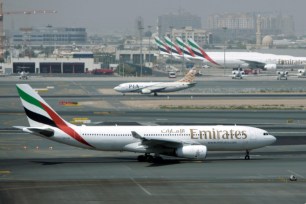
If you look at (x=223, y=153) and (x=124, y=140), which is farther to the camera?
(x=223, y=153)

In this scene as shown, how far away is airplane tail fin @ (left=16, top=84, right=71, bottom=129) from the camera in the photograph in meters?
73.6

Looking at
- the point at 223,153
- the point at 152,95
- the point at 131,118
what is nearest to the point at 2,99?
the point at 152,95

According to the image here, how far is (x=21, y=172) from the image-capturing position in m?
68.1

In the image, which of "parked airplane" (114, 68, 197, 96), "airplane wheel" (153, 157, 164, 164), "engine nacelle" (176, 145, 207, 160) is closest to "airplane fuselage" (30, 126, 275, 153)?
"airplane wheel" (153, 157, 164, 164)

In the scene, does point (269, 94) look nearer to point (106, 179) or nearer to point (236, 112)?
point (236, 112)

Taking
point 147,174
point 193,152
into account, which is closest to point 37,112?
point 147,174

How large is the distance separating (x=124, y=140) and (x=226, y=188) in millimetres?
14699

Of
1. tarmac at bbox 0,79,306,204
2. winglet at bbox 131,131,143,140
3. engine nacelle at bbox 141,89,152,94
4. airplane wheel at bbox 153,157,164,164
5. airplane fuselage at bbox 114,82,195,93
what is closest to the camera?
tarmac at bbox 0,79,306,204

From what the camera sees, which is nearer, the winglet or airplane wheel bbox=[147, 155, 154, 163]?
the winglet

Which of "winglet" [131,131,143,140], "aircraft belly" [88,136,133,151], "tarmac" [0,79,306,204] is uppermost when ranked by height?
"winglet" [131,131,143,140]

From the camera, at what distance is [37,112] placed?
242 ft

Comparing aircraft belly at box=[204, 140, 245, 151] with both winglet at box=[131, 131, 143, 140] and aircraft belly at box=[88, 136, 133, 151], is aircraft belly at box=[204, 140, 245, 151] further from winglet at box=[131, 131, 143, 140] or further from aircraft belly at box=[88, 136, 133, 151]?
aircraft belly at box=[88, 136, 133, 151]

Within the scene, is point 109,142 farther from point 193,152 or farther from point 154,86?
point 154,86

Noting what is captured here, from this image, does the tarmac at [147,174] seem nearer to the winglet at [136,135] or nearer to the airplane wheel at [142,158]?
the airplane wheel at [142,158]
